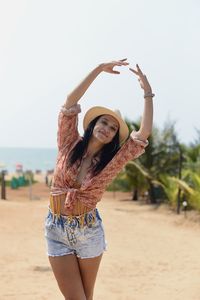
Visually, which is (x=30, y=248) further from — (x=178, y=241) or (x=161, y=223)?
(x=161, y=223)

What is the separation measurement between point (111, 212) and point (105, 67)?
37.4 feet

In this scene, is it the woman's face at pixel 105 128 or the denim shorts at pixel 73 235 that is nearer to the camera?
the denim shorts at pixel 73 235

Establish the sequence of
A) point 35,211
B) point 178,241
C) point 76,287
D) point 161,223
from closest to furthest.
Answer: point 76,287 < point 178,241 < point 161,223 < point 35,211

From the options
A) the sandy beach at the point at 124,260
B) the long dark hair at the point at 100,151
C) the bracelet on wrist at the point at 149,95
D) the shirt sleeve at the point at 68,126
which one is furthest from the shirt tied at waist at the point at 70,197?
the sandy beach at the point at 124,260

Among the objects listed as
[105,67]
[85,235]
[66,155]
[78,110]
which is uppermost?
[105,67]

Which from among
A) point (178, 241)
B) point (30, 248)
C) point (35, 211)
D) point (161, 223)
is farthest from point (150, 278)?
point (35, 211)

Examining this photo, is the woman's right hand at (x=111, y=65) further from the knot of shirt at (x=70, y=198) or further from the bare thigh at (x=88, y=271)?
the bare thigh at (x=88, y=271)

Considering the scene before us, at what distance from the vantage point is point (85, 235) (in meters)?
2.83

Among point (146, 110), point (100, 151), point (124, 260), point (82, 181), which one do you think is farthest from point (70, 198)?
point (124, 260)

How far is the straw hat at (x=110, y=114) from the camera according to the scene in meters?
2.95

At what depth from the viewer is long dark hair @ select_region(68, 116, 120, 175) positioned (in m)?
2.87

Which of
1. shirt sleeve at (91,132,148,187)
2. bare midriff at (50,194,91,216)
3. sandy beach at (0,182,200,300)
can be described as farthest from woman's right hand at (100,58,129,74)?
sandy beach at (0,182,200,300)

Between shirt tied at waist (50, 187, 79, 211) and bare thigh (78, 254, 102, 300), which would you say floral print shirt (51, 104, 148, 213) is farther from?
bare thigh (78, 254, 102, 300)

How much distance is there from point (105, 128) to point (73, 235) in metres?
0.62
